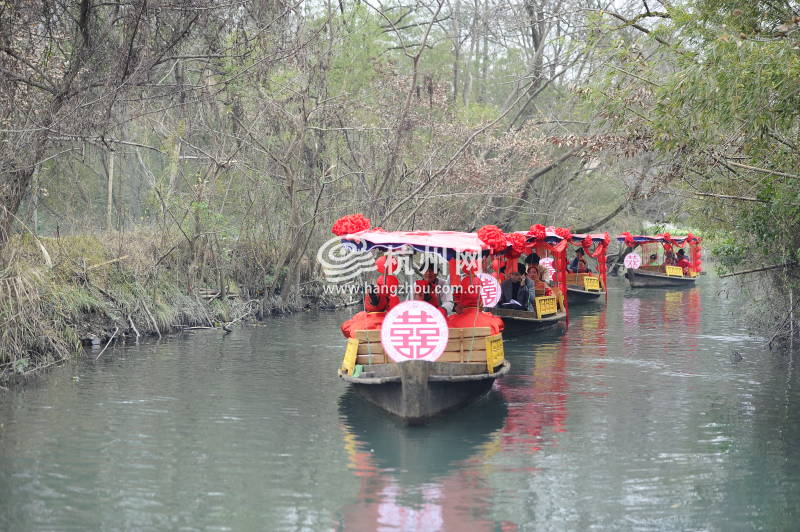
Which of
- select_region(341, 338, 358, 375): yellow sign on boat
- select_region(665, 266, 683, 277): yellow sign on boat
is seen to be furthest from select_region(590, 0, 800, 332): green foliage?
select_region(665, 266, 683, 277): yellow sign on boat

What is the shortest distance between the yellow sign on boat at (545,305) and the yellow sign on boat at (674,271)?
589 inches

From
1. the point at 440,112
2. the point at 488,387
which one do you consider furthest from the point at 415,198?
the point at 488,387

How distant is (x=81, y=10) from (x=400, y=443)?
7620 mm

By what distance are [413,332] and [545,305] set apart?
9.82 metres

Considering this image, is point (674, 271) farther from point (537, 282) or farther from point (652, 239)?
point (537, 282)

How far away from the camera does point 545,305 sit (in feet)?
63.5

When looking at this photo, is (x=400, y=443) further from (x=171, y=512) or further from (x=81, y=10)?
(x=81, y=10)

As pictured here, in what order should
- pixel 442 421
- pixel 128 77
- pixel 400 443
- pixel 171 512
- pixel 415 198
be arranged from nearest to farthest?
pixel 171 512, pixel 400 443, pixel 442 421, pixel 128 77, pixel 415 198

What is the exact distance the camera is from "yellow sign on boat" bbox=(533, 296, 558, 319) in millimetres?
18922

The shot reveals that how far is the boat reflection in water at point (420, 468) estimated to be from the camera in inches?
291

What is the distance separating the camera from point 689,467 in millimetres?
8875

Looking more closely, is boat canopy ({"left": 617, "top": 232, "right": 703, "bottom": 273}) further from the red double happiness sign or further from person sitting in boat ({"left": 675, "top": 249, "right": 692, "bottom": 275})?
the red double happiness sign

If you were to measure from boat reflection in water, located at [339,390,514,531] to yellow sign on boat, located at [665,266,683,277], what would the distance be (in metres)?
23.2

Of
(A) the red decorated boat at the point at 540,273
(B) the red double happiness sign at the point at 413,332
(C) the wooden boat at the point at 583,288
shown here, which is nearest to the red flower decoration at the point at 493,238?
(B) the red double happiness sign at the point at 413,332
